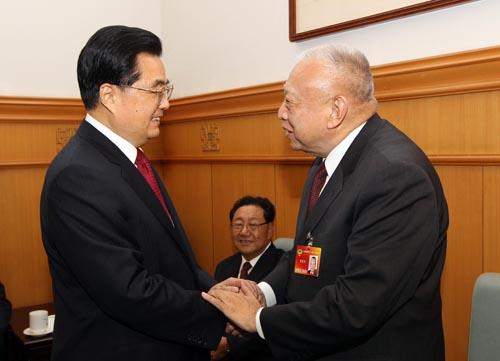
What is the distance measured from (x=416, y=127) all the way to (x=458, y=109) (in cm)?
26

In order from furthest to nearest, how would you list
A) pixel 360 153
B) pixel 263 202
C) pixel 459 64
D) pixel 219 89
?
pixel 219 89, pixel 263 202, pixel 459 64, pixel 360 153

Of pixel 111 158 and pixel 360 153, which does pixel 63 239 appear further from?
pixel 360 153

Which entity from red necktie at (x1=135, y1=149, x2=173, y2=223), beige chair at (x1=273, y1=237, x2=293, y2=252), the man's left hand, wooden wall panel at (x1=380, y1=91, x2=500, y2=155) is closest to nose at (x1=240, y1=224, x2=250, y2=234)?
beige chair at (x1=273, y1=237, x2=293, y2=252)

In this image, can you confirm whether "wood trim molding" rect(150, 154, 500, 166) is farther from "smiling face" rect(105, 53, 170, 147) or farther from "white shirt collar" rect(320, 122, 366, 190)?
"smiling face" rect(105, 53, 170, 147)

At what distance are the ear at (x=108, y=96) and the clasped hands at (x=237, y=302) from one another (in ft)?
2.48

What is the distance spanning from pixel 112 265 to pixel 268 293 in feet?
2.72

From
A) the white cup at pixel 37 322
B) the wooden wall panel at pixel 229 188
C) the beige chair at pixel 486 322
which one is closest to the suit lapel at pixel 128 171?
the beige chair at pixel 486 322

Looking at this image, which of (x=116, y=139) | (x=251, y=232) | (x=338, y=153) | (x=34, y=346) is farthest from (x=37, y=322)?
(x=338, y=153)

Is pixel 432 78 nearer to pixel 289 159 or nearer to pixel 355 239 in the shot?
pixel 289 159

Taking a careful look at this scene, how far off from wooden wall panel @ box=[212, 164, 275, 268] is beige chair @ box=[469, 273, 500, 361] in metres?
1.88

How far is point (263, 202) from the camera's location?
3.80 meters

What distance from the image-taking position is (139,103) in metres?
2.05

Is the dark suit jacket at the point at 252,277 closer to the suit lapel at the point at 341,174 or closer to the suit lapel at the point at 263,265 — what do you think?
the suit lapel at the point at 263,265

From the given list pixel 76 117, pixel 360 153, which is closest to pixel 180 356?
pixel 360 153
